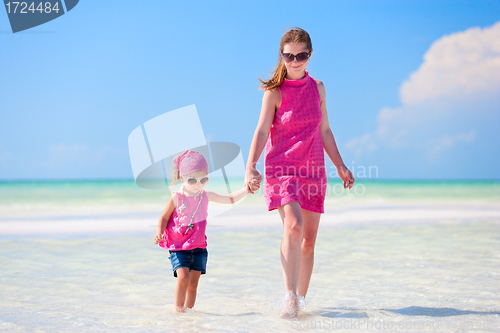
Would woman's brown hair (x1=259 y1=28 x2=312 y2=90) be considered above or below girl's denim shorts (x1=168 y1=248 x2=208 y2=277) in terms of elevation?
above

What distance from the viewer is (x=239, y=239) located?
5.82 metres

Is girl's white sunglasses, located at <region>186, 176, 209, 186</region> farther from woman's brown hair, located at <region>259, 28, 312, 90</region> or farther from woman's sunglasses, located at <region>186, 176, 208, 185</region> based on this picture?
woman's brown hair, located at <region>259, 28, 312, 90</region>

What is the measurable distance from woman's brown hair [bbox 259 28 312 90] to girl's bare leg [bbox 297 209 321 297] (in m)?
0.89

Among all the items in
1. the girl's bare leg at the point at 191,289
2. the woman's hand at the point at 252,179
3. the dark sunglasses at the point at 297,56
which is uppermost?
the dark sunglasses at the point at 297,56

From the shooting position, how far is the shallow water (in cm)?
243

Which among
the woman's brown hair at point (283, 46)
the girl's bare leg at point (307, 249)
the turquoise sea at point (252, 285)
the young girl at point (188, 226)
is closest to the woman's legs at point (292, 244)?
the girl's bare leg at point (307, 249)

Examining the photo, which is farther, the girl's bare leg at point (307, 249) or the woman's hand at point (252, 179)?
the girl's bare leg at point (307, 249)

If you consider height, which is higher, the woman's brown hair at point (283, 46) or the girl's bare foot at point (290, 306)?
the woman's brown hair at point (283, 46)

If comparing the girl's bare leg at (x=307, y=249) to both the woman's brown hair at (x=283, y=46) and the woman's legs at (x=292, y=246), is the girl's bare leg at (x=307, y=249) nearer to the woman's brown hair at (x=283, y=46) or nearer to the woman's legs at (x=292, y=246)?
A: the woman's legs at (x=292, y=246)

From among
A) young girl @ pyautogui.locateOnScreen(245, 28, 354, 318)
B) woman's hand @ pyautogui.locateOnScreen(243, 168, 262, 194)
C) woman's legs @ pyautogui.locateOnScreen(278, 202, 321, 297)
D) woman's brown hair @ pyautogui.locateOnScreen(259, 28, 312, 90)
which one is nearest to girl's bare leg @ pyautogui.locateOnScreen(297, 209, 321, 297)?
young girl @ pyautogui.locateOnScreen(245, 28, 354, 318)

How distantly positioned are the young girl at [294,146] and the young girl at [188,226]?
0.27 m

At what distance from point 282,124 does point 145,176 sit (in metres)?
2.19

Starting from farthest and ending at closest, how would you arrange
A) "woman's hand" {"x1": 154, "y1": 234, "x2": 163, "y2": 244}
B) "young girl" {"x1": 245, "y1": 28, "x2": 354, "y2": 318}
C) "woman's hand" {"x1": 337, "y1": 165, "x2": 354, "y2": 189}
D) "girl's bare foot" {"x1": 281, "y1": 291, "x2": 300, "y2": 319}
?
"woman's hand" {"x1": 337, "y1": 165, "x2": 354, "y2": 189}, "woman's hand" {"x1": 154, "y1": 234, "x2": 163, "y2": 244}, "young girl" {"x1": 245, "y1": 28, "x2": 354, "y2": 318}, "girl's bare foot" {"x1": 281, "y1": 291, "x2": 300, "y2": 319}

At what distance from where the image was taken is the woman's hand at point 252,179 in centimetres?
244
